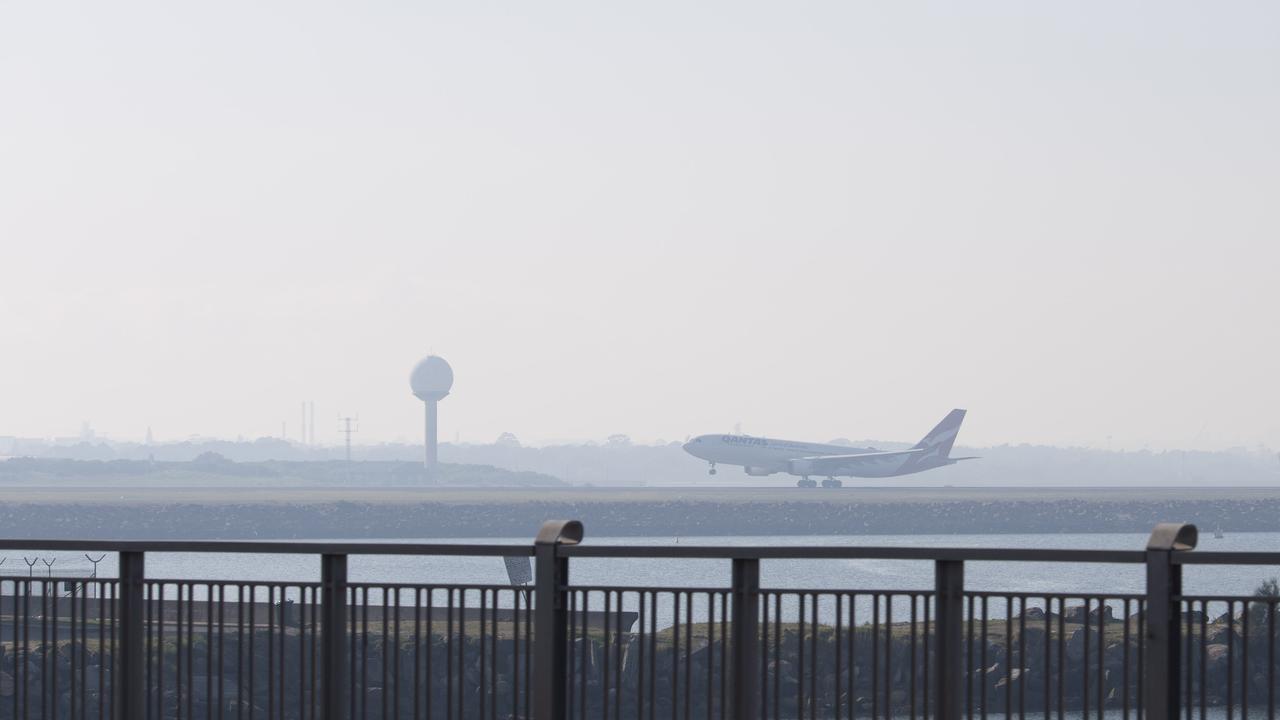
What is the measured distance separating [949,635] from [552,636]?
6.72 feet

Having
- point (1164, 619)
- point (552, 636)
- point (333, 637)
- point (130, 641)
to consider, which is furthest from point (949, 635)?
point (130, 641)

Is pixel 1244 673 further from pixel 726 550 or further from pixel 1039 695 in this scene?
pixel 1039 695

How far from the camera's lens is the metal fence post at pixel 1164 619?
25.4 ft

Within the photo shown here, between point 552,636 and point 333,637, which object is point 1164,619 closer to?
point 552,636

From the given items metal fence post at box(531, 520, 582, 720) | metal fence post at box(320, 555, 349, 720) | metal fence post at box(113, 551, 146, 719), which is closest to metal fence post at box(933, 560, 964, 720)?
metal fence post at box(531, 520, 582, 720)

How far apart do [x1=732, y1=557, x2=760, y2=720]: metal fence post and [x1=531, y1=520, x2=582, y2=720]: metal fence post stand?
89 centimetres

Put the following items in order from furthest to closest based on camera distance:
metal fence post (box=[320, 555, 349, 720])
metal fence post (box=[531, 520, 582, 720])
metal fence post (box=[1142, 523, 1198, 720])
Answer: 1. metal fence post (box=[320, 555, 349, 720])
2. metal fence post (box=[531, 520, 582, 720])
3. metal fence post (box=[1142, 523, 1198, 720])

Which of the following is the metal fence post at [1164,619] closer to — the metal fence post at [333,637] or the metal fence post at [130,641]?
the metal fence post at [333,637]

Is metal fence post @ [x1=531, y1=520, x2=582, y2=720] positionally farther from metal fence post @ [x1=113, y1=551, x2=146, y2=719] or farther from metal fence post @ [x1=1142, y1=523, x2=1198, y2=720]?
metal fence post @ [x1=1142, y1=523, x2=1198, y2=720]

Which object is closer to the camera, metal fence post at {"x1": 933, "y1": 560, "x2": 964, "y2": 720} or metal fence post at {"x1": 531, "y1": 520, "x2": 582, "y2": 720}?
metal fence post at {"x1": 933, "y1": 560, "x2": 964, "y2": 720}

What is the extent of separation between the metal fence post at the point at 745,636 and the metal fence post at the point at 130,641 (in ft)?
10.8

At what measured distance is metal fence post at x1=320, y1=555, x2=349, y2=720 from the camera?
8.87 metres

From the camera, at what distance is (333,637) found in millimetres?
8922

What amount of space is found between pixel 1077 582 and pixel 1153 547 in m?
106
